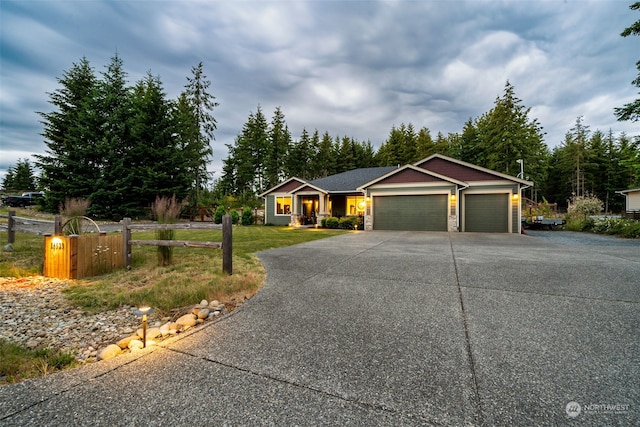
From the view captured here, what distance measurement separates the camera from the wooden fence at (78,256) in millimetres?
5320

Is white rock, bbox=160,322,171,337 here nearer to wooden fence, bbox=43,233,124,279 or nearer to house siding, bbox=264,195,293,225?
wooden fence, bbox=43,233,124,279

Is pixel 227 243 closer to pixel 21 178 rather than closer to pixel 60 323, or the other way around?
pixel 60 323

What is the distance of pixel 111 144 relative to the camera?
63.1ft

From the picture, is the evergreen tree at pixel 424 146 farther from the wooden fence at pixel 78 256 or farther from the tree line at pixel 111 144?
the wooden fence at pixel 78 256

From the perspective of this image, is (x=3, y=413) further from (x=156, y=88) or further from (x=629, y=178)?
(x=629, y=178)

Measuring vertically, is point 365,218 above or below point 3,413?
above

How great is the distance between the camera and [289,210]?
2091 cm

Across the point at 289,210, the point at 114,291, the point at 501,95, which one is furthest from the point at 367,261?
the point at 501,95

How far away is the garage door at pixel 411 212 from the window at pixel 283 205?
24.9ft

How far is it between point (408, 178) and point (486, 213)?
4812 mm

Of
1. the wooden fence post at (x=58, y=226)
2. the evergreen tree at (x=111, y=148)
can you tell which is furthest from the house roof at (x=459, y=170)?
the evergreen tree at (x=111, y=148)

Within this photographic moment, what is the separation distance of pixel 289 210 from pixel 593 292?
18.2 meters

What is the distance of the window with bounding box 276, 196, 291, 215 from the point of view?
2096cm

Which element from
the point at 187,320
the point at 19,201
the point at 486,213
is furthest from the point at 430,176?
the point at 19,201
